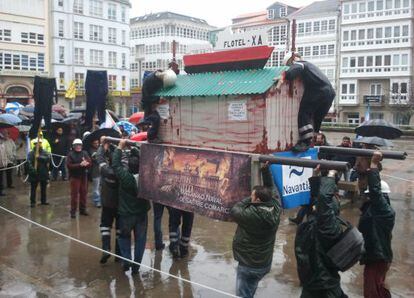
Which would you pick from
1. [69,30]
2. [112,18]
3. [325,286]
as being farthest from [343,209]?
[112,18]

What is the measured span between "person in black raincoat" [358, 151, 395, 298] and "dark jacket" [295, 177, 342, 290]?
880 millimetres

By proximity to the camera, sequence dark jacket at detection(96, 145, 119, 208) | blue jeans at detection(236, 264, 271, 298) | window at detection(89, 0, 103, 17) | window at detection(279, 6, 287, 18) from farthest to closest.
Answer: window at detection(279, 6, 287, 18) < window at detection(89, 0, 103, 17) < dark jacket at detection(96, 145, 119, 208) < blue jeans at detection(236, 264, 271, 298)

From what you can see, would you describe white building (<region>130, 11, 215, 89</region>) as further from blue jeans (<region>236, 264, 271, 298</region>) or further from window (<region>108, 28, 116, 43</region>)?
blue jeans (<region>236, 264, 271, 298</region>)

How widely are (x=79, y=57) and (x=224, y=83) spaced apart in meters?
51.4

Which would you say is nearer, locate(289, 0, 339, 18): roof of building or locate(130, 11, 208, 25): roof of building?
locate(289, 0, 339, 18): roof of building

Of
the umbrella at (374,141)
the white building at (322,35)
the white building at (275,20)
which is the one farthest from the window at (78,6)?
the umbrella at (374,141)

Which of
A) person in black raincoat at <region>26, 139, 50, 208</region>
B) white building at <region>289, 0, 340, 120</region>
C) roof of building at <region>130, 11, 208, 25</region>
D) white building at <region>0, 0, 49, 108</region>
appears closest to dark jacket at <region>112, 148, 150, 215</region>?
person in black raincoat at <region>26, 139, 50, 208</region>

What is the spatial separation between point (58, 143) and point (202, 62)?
10067 millimetres

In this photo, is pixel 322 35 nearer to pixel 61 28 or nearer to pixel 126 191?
pixel 61 28

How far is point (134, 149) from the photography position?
7070 millimetres

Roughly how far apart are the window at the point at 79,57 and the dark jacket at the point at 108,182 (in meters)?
48.4

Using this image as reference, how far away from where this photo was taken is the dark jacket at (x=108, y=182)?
7.44m

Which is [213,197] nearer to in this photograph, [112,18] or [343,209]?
[343,209]

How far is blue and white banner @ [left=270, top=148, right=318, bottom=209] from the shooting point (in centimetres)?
516
